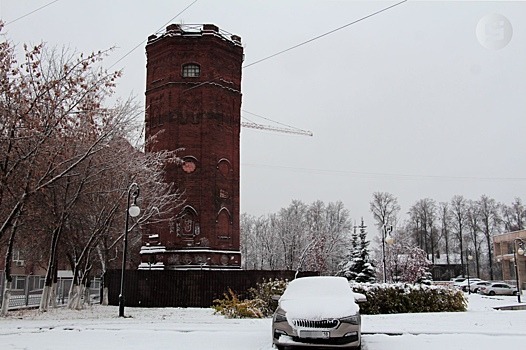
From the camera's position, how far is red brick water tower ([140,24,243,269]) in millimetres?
37844

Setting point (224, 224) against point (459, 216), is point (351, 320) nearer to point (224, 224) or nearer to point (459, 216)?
point (224, 224)

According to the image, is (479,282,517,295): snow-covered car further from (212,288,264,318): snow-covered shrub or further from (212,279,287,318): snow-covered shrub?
(212,288,264,318): snow-covered shrub

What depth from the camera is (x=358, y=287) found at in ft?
65.4

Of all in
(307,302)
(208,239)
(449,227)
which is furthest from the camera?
(449,227)

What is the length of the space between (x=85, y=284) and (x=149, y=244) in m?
9.20

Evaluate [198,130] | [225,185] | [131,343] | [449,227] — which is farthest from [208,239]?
[449,227]

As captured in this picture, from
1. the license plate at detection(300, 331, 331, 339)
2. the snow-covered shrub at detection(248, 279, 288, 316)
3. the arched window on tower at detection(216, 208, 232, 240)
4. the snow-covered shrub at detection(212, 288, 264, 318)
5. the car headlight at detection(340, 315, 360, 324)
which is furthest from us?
the arched window on tower at detection(216, 208, 232, 240)

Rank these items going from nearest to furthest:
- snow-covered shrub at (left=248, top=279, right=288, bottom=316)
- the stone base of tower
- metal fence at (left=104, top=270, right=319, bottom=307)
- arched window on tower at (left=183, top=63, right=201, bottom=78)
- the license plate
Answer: the license plate
snow-covered shrub at (left=248, top=279, right=288, bottom=316)
metal fence at (left=104, top=270, right=319, bottom=307)
the stone base of tower
arched window on tower at (left=183, top=63, right=201, bottom=78)

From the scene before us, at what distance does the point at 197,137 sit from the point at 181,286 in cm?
1360

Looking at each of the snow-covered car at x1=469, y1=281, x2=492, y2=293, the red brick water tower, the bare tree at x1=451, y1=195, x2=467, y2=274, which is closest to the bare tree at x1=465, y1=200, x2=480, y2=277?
the bare tree at x1=451, y1=195, x2=467, y2=274

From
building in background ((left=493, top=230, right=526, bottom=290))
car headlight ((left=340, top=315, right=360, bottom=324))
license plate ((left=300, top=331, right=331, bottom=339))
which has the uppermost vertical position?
building in background ((left=493, top=230, right=526, bottom=290))

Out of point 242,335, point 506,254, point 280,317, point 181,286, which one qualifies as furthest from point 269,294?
point 506,254

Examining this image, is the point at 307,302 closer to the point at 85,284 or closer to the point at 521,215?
the point at 85,284

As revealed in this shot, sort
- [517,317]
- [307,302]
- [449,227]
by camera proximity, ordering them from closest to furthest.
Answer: [307,302], [517,317], [449,227]
